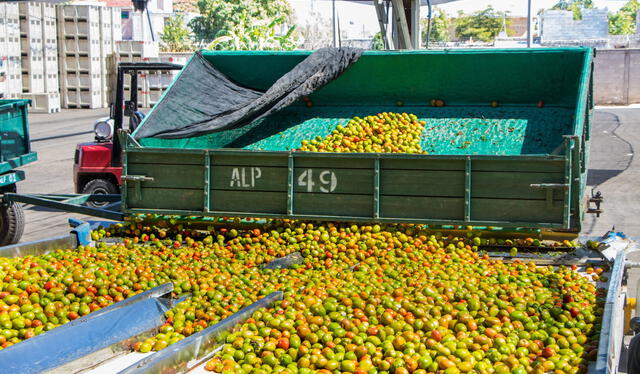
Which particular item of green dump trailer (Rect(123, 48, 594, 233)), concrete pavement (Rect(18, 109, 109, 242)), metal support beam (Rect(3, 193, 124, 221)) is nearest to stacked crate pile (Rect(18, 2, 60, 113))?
concrete pavement (Rect(18, 109, 109, 242))

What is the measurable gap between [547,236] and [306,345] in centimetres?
308

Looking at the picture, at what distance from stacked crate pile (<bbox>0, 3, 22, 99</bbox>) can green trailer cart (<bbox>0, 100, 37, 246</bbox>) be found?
66.2 ft

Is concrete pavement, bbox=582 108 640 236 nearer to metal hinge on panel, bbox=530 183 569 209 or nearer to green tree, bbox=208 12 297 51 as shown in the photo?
metal hinge on panel, bbox=530 183 569 209

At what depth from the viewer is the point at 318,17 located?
82.6 m

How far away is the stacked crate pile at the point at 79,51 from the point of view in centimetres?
3130

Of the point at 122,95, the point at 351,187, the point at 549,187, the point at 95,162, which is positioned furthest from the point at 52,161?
the point at 549,187

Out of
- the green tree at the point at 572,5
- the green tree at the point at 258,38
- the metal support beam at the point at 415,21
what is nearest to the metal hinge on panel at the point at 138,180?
the metal support beam at the point at 415,21

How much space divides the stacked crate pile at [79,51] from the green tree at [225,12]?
17.3 m

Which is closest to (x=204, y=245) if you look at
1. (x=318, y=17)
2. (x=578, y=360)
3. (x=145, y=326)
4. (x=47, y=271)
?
(x=47, y=271)

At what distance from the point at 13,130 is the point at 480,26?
101 metres

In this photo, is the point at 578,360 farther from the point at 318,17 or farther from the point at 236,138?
the point at 318,17

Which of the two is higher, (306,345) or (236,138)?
(236,138)

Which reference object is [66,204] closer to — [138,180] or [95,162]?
[138,180]

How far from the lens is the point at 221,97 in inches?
368
